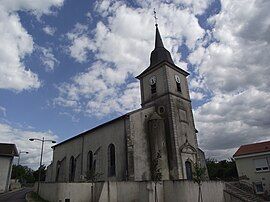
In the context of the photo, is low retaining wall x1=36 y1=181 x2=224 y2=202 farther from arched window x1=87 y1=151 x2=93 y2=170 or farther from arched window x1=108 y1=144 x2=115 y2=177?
arched window x1=87 y1=151 x2=93 y2=170

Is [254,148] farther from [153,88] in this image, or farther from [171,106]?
[153,88]

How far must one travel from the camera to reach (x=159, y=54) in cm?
3288

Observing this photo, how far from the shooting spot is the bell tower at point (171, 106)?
85.7 ft

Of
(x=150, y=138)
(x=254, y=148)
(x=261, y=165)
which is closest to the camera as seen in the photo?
(x=150, y=138)

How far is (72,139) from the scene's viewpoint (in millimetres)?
35281

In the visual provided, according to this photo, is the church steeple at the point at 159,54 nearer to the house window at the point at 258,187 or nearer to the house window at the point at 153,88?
the house window at the point at 153,88

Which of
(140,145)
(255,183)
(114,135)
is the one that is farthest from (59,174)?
(255,183)

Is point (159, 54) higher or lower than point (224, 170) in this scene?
higher

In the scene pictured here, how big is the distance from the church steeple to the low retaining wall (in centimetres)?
1659

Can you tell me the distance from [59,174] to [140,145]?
17214 millimetres

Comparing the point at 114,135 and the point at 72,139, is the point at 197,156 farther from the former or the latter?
the point at 72,139

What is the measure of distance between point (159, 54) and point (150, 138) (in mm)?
12068

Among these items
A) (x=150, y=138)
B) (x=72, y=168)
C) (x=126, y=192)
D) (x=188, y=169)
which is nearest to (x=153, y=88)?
(x=150, y=138)

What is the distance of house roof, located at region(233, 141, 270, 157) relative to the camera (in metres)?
35.3
